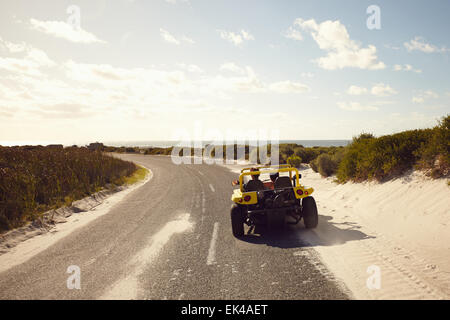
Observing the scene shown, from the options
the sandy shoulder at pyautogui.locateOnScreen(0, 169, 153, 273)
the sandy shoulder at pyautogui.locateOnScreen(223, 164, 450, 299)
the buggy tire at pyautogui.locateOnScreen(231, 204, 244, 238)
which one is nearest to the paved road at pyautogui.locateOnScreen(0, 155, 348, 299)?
the buggy tire at pyautogui.locateOnScreen(231, 204, 244, 238)

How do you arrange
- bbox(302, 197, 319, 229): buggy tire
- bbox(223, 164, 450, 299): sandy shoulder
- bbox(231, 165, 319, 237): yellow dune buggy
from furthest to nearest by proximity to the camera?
bbox(302, 197, 319, 229): buggy tire → bbox(231, 165, 319, 237): yellow dune buggy → bbox(223, 164, 450, 299): sandy shoulder

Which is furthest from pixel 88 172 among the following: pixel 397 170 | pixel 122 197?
pixel 397 170

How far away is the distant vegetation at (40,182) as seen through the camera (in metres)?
8.16

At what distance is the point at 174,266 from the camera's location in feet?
15.6

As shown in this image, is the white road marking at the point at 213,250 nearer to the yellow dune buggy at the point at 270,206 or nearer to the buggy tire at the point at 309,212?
the yellow dune buggy at the point at 270,206

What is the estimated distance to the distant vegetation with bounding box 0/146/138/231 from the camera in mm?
8164

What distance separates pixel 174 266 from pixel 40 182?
28.7 ft

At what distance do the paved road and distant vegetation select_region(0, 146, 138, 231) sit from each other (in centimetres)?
261

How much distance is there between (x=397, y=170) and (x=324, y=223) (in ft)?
13.3

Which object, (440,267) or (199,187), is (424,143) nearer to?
(440,267)

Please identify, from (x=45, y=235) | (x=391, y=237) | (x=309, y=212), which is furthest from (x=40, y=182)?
(x=391, y=237)

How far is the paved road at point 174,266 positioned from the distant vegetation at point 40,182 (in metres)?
2.61

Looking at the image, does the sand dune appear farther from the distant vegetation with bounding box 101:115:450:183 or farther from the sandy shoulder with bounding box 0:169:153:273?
the sandy shoulder with bounding box 0:169:153:273

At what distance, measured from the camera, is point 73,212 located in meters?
9.52
